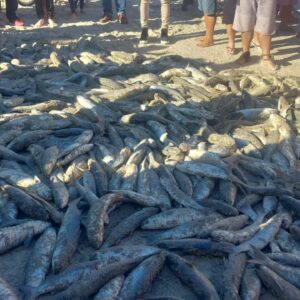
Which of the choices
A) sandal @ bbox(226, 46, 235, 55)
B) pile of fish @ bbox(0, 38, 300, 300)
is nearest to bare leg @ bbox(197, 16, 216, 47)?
sandal @ bbox(226, 46, 235, 55)

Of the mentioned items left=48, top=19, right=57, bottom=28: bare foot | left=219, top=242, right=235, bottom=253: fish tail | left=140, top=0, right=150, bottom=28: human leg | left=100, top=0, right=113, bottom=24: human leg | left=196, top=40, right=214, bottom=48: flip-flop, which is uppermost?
left=140, top=0, right=150, bottom=28: human leg

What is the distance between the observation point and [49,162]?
5.66 m

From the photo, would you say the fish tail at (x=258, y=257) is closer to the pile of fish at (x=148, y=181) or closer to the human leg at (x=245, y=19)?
the pile of fish at (x=148, y=181)

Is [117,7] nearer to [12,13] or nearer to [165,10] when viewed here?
[165,10]

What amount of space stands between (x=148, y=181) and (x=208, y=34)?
→ 6390 mm

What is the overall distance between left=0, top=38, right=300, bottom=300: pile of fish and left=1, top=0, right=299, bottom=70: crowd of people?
1.09 meters

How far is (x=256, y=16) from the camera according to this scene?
9.42 metres

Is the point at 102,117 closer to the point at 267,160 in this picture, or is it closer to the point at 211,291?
the point at 267,160

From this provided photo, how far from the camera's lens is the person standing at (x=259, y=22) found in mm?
9180

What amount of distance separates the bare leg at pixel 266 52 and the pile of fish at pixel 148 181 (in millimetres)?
839

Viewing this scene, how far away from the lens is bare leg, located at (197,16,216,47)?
10.8 m

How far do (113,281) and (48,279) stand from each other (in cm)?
54

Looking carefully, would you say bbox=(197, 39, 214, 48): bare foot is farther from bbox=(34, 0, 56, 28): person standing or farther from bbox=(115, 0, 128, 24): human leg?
bbox=(34, 0, 56, 28): person standing

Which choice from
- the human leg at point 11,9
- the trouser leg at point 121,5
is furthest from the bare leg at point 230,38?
the human leg at point 11,9
